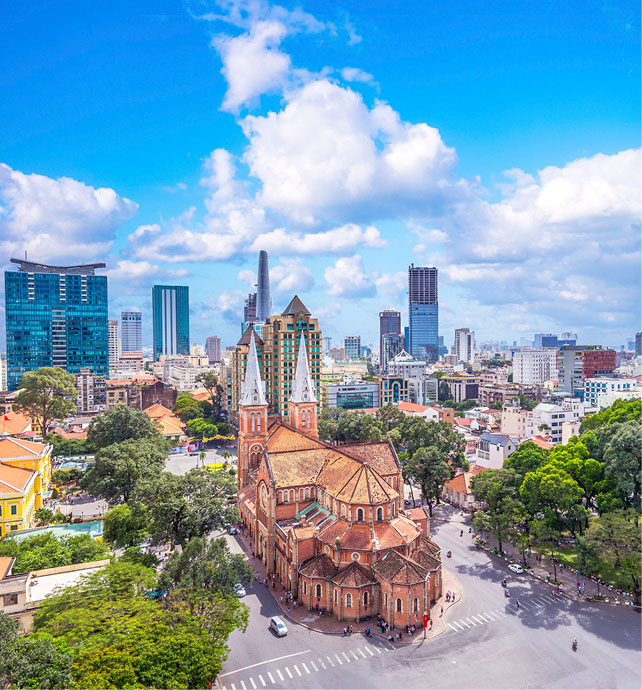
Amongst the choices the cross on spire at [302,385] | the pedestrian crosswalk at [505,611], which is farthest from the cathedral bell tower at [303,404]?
the pedestrian crosswalk at [505,611]

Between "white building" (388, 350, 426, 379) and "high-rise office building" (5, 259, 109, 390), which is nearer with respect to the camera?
"high-rise office building" (5, 259, 109, 390)

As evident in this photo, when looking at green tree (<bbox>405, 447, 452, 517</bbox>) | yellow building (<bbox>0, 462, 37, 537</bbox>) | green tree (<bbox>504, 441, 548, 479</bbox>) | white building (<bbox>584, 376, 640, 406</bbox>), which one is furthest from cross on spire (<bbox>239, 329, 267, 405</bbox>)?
white building (<bbox>584, 376, 640, 406</bbox>)

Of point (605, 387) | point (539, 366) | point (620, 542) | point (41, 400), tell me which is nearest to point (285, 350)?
point (41, 400)

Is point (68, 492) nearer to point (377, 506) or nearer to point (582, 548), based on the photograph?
point (377, 506)

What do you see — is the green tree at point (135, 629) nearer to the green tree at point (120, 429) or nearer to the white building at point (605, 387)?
the green tree at point (120, 429)

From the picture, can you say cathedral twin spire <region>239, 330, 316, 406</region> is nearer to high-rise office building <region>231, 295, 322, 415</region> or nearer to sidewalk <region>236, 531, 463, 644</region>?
sidewalk <region>236, 531, 463, 644</region>

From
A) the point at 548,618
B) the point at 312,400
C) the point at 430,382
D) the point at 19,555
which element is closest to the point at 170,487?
the point at 19,555

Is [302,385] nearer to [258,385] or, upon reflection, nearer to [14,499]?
[258,385]
